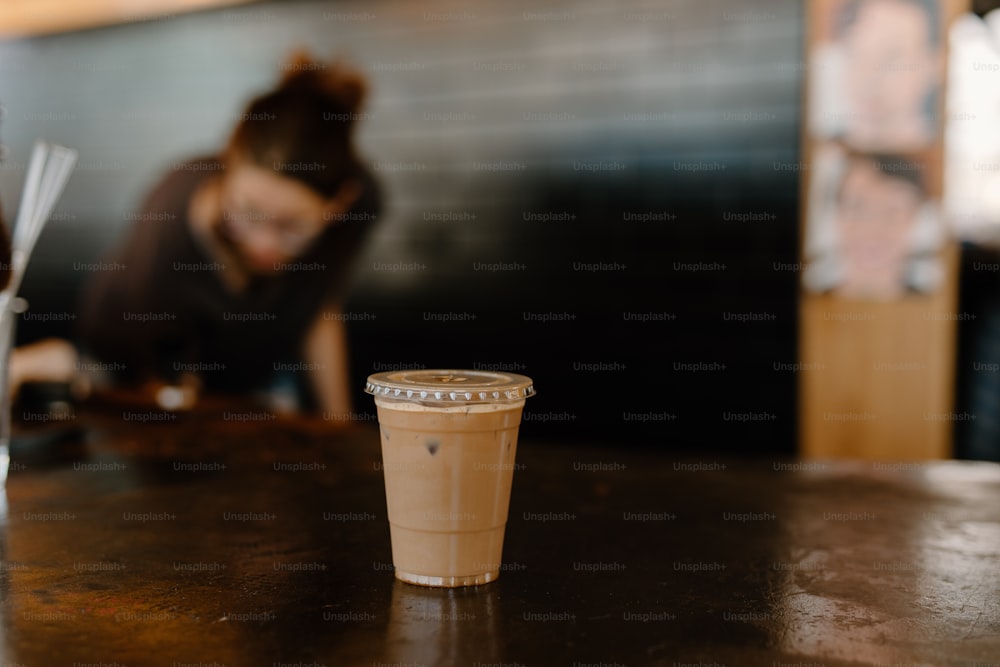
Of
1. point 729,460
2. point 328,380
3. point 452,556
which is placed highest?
point 452,556

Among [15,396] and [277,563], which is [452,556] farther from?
[15,396]

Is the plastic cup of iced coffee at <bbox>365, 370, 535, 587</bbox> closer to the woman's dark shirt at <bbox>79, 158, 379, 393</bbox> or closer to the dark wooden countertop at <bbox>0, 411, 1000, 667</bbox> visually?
the dark wooden countertop at <bbox>0, 411, 1000, 667</bbox>

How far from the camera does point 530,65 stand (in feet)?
14.5

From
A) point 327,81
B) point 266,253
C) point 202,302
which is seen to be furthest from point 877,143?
point 202,302

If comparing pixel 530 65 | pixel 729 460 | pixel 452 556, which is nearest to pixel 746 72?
pixel 530 65

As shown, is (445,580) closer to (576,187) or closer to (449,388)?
(449,388)

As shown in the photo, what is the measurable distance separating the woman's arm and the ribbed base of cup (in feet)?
→ 11.9

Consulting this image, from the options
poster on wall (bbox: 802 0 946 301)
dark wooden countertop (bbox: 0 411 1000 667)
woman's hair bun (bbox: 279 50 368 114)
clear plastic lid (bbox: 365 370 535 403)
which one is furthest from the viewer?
woman's hair bun (bbox: 279 50 368 114)

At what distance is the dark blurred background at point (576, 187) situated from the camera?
4016 millimetres

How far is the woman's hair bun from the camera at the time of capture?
4.83 m

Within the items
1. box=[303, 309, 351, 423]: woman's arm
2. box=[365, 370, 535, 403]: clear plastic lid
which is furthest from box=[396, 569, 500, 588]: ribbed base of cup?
box=[303, 309, 351, 423]: woman's arm

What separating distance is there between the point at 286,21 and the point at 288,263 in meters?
1.27

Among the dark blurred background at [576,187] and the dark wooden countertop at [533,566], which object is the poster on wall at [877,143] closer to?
the dark blurred background at [576,187]

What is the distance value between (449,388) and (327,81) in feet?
13.0
